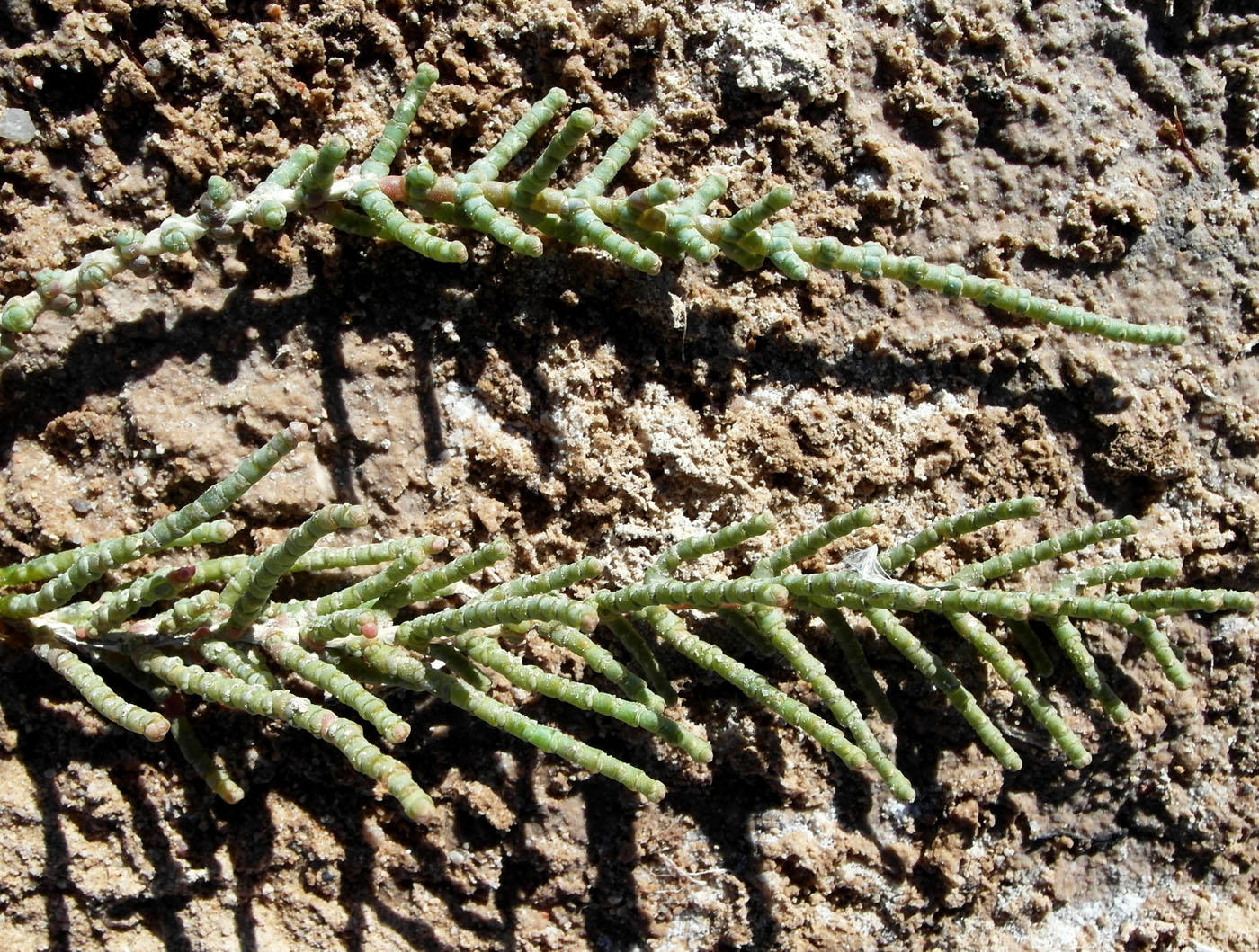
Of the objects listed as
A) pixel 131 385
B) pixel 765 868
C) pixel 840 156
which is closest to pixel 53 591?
pixel 131 385

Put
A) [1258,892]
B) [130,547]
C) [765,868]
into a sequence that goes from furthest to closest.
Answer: [1258,892] → [765,868] → [130,547]

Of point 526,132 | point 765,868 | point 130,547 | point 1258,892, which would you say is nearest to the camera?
point 130,547

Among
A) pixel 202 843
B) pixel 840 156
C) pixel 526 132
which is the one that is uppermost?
pixel 840 156

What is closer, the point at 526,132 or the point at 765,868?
the point at 526,132

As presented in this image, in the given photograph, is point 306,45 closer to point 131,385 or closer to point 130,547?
point 131,385

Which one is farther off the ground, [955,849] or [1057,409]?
[1057,409]

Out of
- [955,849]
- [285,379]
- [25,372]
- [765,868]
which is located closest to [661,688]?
[765,868]
